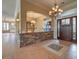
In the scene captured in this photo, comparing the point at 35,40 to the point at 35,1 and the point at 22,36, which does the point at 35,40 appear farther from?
the point at 35,1

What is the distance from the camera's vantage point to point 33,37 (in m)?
7.08

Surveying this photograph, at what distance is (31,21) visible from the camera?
32.2ft

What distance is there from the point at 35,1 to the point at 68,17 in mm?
3258

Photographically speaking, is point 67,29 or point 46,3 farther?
point 46,3

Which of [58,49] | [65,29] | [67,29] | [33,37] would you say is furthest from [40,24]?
[58,49]

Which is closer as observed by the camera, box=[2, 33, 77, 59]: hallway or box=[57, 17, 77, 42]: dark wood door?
box=[2, 33, 77, 59]: hallway

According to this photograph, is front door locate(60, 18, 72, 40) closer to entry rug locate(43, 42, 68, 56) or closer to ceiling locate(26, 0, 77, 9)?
ceiling locate(26, 0, 77, 9)

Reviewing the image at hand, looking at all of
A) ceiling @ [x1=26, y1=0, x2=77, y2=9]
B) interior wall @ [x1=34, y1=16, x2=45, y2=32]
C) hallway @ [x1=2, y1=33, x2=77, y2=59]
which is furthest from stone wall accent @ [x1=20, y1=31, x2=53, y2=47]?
ceiling @ [x1=26, y1=0, x2=77, y2=9]

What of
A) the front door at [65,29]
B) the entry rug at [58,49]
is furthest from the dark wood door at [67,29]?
the entry rug at [58,49]

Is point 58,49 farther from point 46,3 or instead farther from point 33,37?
point 46,3

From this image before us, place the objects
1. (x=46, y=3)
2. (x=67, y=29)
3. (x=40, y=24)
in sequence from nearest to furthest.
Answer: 1. (x=67, y=29)
2. (x=46, y=3)
3. (x=40, y=24)

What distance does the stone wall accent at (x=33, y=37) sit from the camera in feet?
20.0

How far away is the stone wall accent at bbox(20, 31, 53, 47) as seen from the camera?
240 inches

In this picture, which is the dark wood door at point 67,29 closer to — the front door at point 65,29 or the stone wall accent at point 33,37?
the front door at point 65,29
